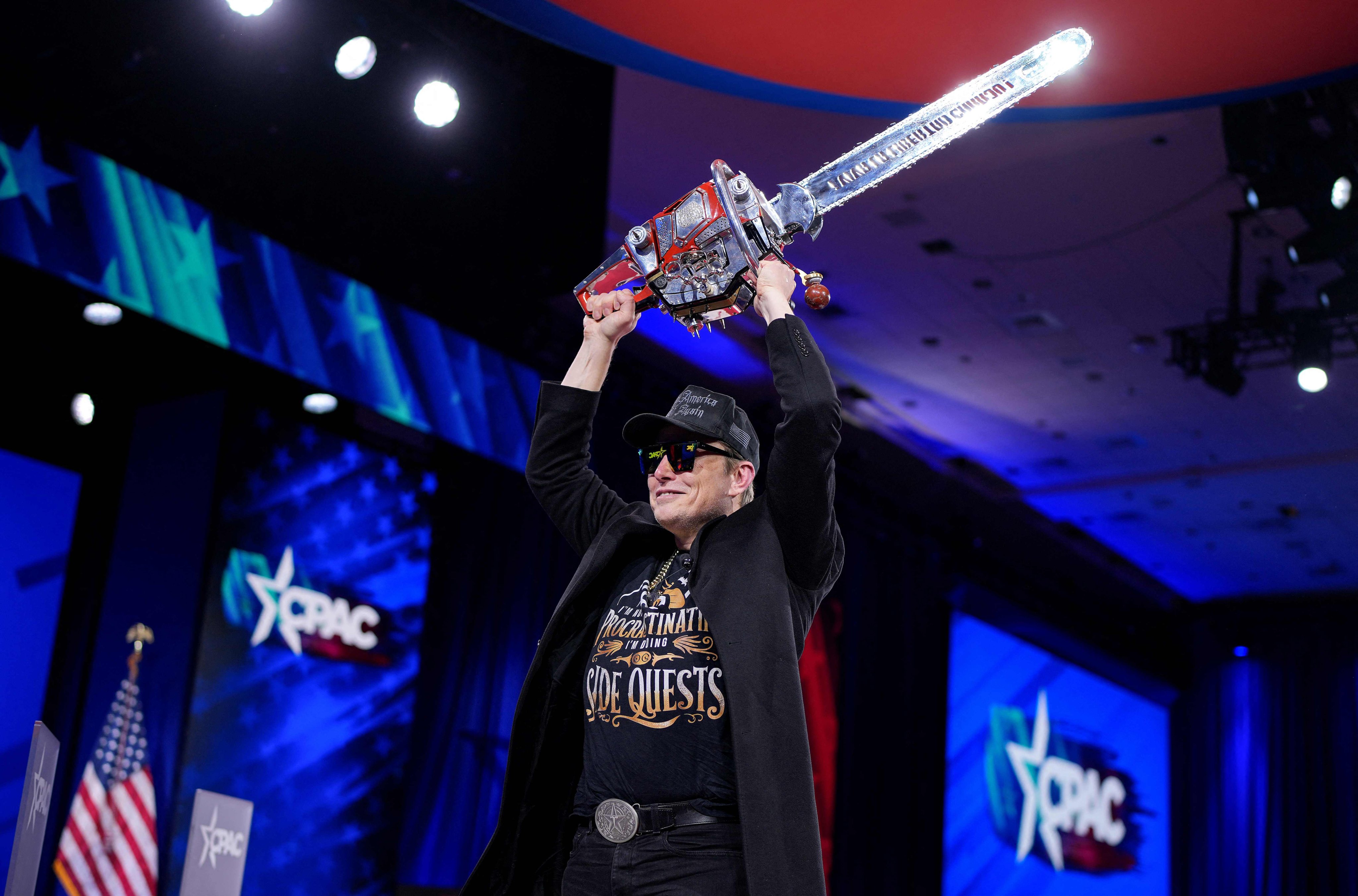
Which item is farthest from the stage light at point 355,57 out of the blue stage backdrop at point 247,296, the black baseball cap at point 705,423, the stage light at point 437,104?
the black baseball cap at point 705,423

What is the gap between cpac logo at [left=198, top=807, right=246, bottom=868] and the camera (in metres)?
3.25

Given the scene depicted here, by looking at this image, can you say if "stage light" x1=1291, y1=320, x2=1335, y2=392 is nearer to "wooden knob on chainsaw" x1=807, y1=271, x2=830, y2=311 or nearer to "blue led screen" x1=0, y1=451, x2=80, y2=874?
"wooden knob on chainsaw" x1=807, y1=271, x2=830, y2=311

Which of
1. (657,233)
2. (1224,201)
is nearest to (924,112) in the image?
(657,233)

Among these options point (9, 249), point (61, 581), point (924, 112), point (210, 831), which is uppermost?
point (9, 249)

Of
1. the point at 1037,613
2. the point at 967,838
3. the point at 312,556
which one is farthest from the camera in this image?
the point at 1037,613

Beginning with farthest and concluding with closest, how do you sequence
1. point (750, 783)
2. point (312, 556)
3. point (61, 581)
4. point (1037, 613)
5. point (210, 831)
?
point (1037, 613), point (312, 556), point (61, 581), point (210, 831), point (750, 783)

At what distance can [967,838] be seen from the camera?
11367mm


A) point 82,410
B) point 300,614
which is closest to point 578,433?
point 300,614

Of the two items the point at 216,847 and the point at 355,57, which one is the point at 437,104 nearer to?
the point at 355,57

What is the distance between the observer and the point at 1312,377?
25.1 feet

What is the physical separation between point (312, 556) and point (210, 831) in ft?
9.40

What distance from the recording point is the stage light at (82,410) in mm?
5691

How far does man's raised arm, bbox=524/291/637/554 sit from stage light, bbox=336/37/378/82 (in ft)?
9.42

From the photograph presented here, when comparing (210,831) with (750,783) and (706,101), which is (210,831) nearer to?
(750,783)
